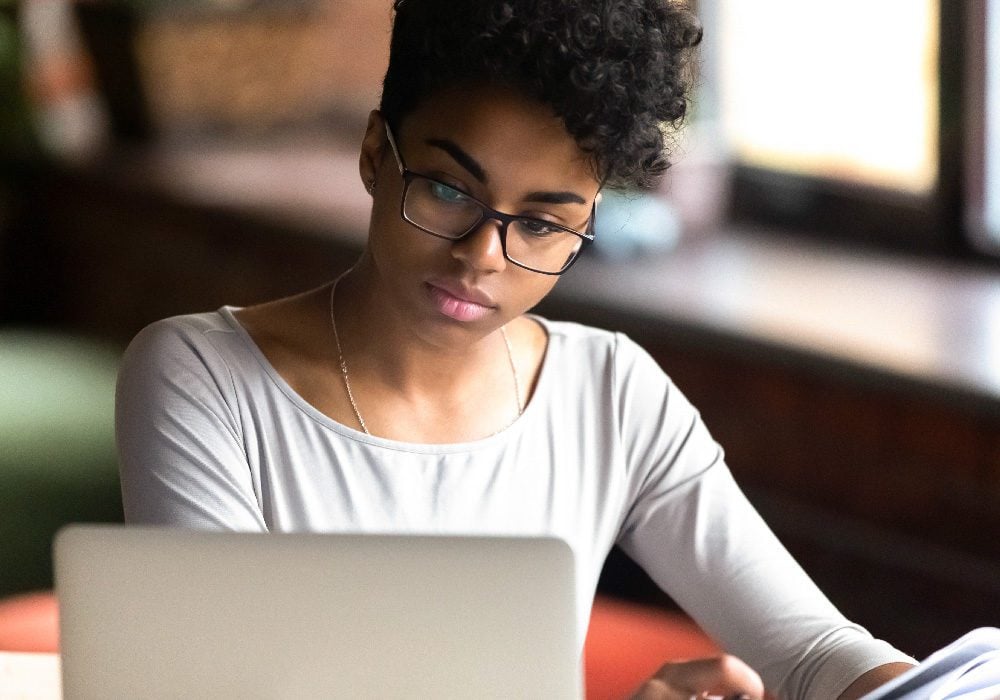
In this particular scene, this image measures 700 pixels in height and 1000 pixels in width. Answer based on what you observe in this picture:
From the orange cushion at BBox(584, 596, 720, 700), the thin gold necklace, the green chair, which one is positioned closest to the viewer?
the thin gold necklace

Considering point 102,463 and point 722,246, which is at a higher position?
point 722,246

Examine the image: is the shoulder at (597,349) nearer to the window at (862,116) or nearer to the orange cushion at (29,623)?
the orange cushion at (29,623)

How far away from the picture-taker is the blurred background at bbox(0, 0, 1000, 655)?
252cm

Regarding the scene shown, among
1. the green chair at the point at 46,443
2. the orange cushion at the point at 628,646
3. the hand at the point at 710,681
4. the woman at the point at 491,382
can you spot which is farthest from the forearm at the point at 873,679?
the green chair at the point at 46,443

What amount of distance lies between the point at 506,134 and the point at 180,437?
0.38 m

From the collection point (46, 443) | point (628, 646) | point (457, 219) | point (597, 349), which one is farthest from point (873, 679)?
point (46, 443)

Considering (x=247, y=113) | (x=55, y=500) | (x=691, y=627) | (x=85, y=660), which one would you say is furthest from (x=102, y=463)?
(x=85, y=660)

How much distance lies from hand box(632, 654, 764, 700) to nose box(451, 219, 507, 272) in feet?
1.22

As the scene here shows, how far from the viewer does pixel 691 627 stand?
238cm

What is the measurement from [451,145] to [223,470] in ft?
1.12

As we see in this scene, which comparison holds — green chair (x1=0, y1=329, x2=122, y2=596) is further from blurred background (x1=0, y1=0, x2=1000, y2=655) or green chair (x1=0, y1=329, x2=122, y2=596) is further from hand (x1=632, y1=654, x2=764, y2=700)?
hand (x1=632, y1=654, x2=764, y2=700)

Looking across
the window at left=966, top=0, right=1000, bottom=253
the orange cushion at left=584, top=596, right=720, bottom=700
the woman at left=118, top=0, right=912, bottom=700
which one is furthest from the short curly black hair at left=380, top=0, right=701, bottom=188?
the window at left=966, top=0, right=1000, bottom=253

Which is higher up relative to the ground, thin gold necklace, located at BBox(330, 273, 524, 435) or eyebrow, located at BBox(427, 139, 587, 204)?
eyebrow, located at BBox(427, 139, 587, 204)

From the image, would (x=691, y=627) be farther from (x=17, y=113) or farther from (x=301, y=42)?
(x=17, y=113)
